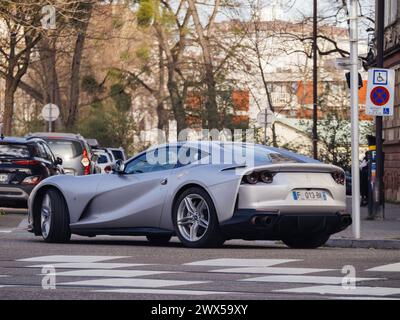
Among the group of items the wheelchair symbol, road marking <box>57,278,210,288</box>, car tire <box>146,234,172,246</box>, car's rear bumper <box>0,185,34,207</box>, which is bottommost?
car tire <box>146,234,172,246</box>

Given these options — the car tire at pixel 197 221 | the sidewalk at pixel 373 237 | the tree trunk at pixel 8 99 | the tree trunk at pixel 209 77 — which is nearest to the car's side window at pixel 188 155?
the car tire at pixel 197 221

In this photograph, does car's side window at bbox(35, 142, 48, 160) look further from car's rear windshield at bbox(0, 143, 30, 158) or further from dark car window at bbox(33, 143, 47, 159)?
car's rear windshield at bbox(0, 143, 30, 158)

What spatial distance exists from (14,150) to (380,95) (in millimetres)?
8527

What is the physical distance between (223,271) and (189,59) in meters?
53.3

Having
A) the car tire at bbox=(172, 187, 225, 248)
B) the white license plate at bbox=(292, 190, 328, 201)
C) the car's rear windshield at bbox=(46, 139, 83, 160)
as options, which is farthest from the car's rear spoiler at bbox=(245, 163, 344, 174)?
the car's rear windshield at bbox=(46, 139, 83, 160)

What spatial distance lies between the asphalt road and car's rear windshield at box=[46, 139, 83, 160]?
643 inches

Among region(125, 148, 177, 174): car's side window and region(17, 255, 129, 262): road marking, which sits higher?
region(125, 148, 177, 174): car's side window

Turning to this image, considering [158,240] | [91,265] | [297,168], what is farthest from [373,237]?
[91,265]

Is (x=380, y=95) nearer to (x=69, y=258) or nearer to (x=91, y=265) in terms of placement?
(x=69, y=258)

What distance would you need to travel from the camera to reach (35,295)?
9906mm

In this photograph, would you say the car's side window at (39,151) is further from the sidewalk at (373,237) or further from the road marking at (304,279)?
the road marking at (304,279)

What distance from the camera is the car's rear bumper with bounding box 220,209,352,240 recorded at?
50.7ft

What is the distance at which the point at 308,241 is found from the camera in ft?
55.2

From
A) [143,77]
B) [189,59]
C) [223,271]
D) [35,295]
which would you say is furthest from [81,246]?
[143,77]
